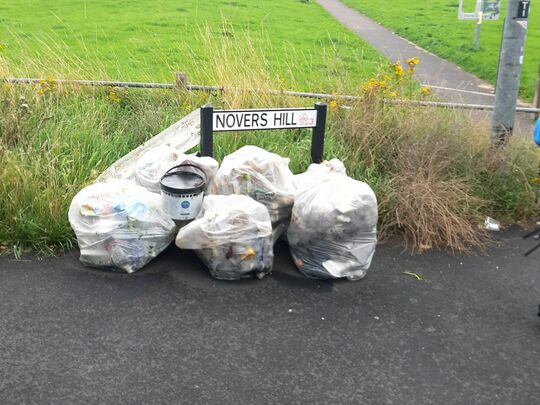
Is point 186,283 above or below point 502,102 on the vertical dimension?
below

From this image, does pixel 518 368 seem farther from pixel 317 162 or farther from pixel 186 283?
pixel 317 162

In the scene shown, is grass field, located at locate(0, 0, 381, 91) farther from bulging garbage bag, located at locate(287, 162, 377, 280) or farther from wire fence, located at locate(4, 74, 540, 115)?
bulging garbage bag, located at locate(287, 162, 377, 280)

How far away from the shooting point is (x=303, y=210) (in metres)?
4.50

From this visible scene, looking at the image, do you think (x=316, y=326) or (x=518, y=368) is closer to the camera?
(x=518, y=368)

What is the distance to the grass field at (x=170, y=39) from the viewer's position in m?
7.73

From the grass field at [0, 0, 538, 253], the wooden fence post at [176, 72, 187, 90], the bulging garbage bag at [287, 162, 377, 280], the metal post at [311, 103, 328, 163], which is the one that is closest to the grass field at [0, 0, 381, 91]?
the grass field at [0, 0, 538, 253]

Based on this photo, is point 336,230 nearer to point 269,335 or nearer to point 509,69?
point 269,335

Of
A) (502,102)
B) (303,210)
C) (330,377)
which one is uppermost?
(502,102)

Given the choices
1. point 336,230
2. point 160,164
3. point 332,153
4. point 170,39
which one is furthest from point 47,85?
point 170,39

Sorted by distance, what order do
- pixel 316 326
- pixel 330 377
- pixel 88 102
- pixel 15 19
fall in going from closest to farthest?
pixel 330 377
pixel 316 326
pixel 88 102
pixel 15 19

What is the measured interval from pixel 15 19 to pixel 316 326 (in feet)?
51.3

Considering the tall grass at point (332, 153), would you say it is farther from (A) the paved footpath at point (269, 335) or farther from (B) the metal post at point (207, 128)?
(B) the metal post at point (207, 128)

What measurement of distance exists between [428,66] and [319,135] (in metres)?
9.38

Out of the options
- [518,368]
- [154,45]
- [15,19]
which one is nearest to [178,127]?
[518,368]
